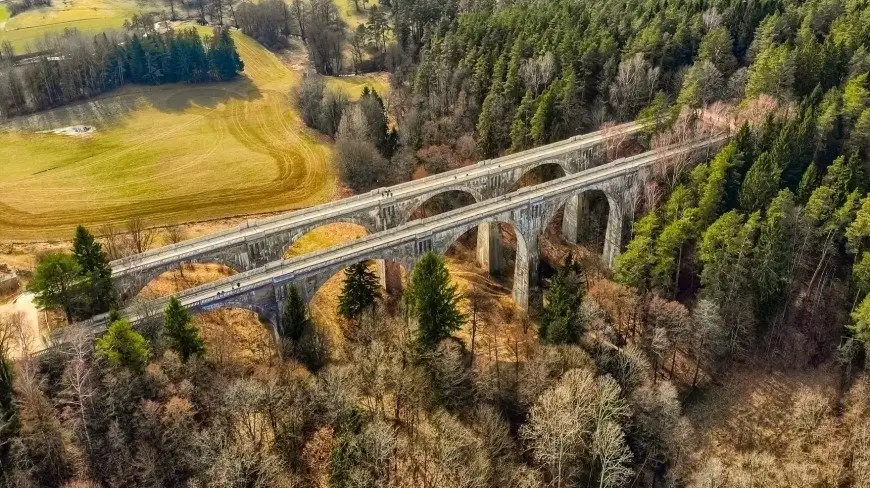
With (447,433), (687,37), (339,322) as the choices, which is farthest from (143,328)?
(687,37)

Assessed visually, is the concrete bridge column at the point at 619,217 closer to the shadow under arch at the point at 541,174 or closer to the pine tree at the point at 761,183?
the shadow under arch at the point at 541,174

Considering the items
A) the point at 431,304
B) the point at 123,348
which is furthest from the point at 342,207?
the point at 123,348

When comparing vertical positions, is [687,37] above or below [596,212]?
above

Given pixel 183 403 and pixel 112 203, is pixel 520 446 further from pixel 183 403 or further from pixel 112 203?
pixel 112 203

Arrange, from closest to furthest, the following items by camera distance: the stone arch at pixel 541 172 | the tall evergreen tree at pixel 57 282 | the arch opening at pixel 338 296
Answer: the tall evergreen tree at pixel 57 282
the arch opening at pixel 338 296
the stone arch at pixel 541 172

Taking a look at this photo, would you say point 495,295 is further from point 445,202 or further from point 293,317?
point 293,317

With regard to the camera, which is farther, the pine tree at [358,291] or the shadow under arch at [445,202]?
the shadow under arch at [445,202]

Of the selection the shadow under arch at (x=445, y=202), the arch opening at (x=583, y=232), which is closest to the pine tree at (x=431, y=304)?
the arch opening at (x=583, y=232)

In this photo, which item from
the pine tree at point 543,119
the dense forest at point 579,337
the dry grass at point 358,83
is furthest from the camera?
the dry grass at point 358,83
